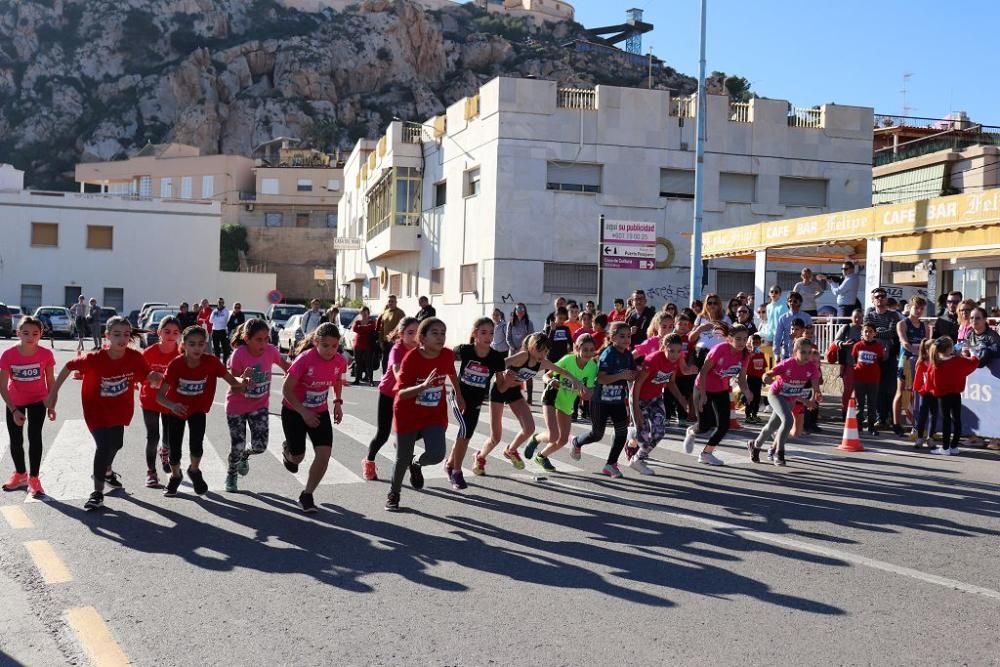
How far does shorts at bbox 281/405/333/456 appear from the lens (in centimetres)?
785

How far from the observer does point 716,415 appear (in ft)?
36.4

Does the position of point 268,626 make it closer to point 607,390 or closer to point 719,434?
point 607,390

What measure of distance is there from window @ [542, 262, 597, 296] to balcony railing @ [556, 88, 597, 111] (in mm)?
5359

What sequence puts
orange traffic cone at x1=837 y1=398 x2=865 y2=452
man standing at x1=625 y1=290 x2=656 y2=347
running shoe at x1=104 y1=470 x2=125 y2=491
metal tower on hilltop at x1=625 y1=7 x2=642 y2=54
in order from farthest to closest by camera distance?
metal tower on hilltop at x1=625 y1=7 x2=642 y2=54 < man standing at x1=625 y1=290 x2=656 y2=347 < orange traffic cone at x1=837 y1=398 x2=865 y2=452 < running shoe at x1=104 y1=470 x2=125 y2=491

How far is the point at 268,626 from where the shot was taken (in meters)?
4.91

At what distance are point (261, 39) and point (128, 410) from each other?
108796mm

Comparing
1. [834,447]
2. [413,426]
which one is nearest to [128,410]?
[413,426]

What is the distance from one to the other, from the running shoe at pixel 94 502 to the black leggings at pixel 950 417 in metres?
9.78

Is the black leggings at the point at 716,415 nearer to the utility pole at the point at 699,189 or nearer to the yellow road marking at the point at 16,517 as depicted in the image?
the yellow road marking at the point at 16,517

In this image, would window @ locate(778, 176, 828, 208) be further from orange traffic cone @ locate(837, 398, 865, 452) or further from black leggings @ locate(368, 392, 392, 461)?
black leggings @ locate(368, 392, 392, 461)

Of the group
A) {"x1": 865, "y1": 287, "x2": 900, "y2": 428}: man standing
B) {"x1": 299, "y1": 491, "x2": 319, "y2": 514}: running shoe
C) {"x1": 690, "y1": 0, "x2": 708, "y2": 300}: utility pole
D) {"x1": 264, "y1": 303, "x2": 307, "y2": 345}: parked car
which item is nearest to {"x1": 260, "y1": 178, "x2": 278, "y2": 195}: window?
{"x1": 264, "y1": 303, "x2": 307, "y2": 345}: parked car

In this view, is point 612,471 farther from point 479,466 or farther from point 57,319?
point 57,319

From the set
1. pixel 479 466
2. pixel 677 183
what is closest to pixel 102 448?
pixel 479 466

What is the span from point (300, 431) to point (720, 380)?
4940 millimetres
